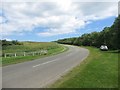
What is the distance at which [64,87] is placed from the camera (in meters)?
11.5

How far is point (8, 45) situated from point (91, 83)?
64.3 metres

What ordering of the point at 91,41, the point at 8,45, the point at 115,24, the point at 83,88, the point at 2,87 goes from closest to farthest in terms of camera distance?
the point at 83,88
the point at 2,87
the point at 115,24
the point at 8,45
the point at 91,41

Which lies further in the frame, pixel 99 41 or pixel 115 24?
pixel 99 41

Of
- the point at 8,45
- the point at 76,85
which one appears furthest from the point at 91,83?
the point at 8,45

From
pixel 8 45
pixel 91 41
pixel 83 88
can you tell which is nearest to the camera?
pixel 83 88

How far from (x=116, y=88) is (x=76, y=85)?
1.89 m

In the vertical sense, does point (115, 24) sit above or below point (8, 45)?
above

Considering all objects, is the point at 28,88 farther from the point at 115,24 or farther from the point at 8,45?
the point at 8,45

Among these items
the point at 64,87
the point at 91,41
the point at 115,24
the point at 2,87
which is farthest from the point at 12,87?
the point at 91,41

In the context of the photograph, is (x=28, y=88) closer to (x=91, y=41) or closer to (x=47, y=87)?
(x=47, y=87)

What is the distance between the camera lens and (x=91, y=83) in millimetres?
12453

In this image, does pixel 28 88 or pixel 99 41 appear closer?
pixel 28 88

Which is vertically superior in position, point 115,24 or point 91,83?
point 115,24

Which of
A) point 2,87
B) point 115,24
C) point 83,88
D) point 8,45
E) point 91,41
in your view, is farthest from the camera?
point 91,41
